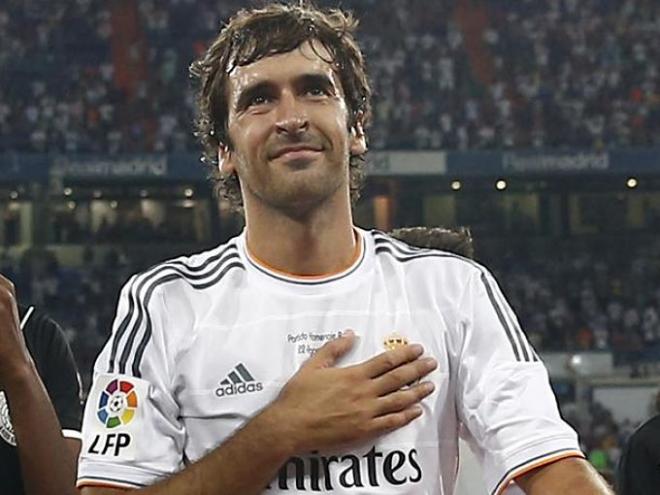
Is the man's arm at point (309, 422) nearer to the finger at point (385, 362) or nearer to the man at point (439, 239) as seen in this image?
the finger at point (385, 362)

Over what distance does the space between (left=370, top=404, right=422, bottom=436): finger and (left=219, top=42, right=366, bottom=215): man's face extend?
0.40 m

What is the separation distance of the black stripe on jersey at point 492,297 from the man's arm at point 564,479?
0.19m

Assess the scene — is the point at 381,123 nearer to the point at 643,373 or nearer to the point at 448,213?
the point at 448,213

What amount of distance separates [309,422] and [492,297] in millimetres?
419

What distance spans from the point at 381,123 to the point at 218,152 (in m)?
19.8

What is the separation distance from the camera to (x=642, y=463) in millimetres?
3656

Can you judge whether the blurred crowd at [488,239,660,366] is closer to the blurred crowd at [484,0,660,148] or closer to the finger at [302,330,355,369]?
the blurred crowd at [484,0,660,148]

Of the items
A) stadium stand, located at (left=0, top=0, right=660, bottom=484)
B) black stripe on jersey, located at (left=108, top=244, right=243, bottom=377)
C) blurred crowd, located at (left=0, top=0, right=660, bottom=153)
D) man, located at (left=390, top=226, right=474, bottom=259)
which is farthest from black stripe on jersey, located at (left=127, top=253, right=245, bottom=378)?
blurred crowd, located at (left=0, top=0, right=660, bottom=153)

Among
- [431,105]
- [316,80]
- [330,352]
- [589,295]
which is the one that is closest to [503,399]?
[330,352]

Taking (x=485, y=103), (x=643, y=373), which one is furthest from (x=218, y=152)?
(x=485, y=103)

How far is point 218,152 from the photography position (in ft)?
7.75

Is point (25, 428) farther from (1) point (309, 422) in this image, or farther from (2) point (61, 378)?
(1) point (309, 422)

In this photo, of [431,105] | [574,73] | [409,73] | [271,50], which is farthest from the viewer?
[574,73]

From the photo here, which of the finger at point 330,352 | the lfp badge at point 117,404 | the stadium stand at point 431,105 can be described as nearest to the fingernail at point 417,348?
the finger at point 330,352
